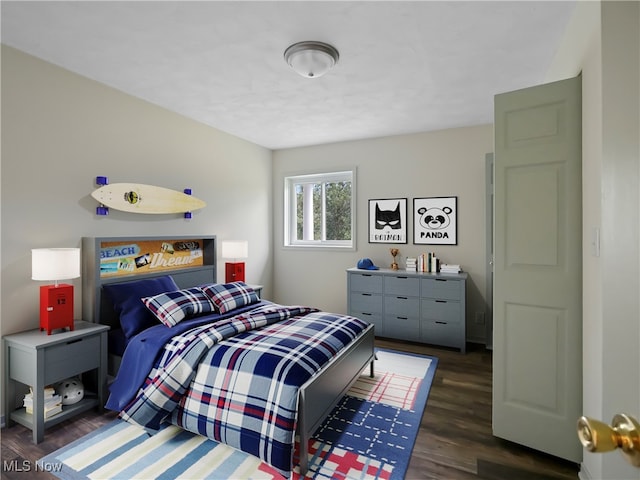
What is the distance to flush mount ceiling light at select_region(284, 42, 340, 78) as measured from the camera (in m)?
2.33

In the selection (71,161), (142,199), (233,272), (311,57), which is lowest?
(233,272)

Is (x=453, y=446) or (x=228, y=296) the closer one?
(x=453, y=446)

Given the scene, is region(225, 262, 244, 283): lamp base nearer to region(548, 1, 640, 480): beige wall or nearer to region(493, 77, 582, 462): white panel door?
region(493, 77, 582, 462): white panel door

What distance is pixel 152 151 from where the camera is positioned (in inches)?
135

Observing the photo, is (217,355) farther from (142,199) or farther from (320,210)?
(320,210)

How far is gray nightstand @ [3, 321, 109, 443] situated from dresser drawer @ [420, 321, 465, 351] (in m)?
3.22

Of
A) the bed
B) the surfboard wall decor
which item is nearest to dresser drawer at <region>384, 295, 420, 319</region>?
the bed

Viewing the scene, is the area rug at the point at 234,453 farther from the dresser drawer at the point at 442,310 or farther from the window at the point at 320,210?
the window at the point at 320,210

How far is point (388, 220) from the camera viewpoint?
4.62 meters

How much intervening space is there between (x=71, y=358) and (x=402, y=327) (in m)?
3.26

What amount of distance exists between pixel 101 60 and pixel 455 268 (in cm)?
396

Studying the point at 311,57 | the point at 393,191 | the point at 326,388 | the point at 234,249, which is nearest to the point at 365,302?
the point at 393,191

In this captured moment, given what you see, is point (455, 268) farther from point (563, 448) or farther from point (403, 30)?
point (403, 30)

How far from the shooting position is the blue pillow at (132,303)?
2.69 metres
